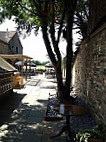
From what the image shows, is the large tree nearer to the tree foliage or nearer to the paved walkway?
the tree foliage

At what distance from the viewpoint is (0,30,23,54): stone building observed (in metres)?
34.8

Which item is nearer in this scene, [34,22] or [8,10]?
[8,10]

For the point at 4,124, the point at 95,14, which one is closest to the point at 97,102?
the point at 4,124

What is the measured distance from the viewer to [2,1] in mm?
9883

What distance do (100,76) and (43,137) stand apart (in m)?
2.38

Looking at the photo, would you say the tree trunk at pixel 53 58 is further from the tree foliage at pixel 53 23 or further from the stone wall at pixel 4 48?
the stone wall at pixel 4 48

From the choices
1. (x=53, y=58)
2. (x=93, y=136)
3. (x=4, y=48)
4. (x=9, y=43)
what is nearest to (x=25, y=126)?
(x=93, y=136)

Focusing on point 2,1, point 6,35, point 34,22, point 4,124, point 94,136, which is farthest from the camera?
point 6,35

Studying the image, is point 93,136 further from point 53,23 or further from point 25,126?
point 53,23

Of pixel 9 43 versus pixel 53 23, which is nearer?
pixel 53 23

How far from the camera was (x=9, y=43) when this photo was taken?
37750mm

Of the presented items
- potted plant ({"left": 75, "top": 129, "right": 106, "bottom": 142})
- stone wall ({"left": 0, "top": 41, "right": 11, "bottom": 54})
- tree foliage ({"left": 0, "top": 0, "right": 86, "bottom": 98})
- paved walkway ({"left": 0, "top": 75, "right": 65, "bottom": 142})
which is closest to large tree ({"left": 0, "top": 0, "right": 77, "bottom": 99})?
tree foliage ({"left": 0, "top": 0, "right": 86, "bottom": 98})

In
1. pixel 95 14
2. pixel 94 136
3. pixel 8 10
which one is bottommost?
pixel 94 136

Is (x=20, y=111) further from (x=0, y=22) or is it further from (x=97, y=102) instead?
(x=0, y=22)
